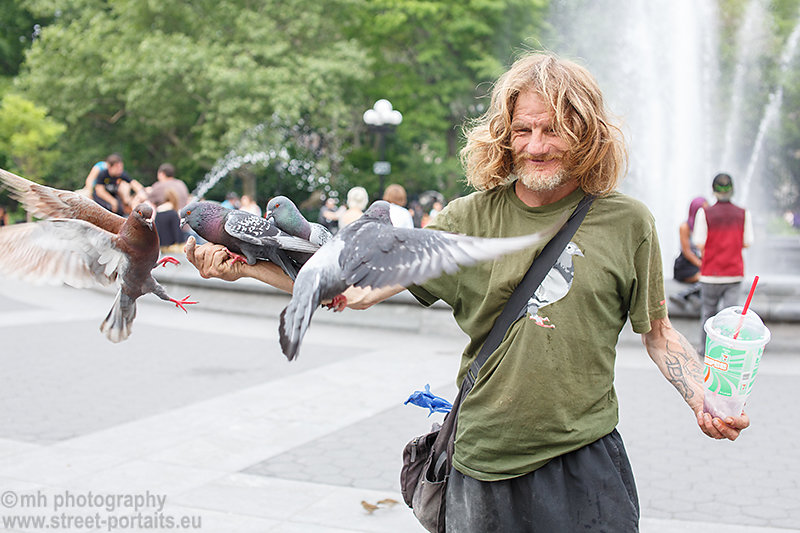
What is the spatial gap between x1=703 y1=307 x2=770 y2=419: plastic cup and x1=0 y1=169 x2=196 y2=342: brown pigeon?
1540 millimetres

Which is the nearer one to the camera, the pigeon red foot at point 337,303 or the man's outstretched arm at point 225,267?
the pigeon red foot at point 337,303

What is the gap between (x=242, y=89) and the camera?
2691 centimetres

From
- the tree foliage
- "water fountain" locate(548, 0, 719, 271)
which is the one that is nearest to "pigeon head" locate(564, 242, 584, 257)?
"water fountain" locate(548, 0, 719, 271)

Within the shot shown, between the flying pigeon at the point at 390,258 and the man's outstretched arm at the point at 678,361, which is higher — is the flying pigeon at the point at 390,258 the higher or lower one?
the higher one

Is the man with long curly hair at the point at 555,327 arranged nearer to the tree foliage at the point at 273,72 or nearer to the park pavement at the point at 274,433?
the park pavement at the point at 274,433

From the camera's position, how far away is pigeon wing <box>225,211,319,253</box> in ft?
6.96

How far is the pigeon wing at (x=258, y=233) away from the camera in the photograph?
6.96ft

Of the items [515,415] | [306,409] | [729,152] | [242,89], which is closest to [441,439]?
[515,415]

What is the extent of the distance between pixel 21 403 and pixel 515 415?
5.47 meters

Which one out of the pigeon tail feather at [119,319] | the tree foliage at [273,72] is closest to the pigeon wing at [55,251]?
the pigeon tail feather at [119,319]

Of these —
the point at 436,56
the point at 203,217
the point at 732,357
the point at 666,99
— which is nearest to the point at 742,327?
the point at 732,357

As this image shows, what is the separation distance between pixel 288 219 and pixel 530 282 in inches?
27.8

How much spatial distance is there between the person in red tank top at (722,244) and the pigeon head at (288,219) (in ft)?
21.4

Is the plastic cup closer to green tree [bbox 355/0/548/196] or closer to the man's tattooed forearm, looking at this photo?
the man's tattooed forearm
